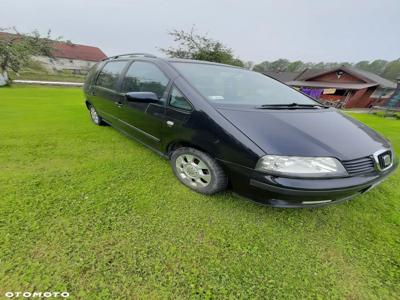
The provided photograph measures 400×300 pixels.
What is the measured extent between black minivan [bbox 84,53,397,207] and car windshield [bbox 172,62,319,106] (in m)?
0.02

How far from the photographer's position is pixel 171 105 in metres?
2.45

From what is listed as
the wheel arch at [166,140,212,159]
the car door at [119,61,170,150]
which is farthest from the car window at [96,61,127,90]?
the wheel arch at [166,140,212,159]

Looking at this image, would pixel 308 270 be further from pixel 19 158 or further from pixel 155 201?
pixel 19 158

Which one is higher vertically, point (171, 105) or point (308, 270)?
point (171, 105)

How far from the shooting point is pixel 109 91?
141 inches

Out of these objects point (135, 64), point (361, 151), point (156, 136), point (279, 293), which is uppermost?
point (135, 64)

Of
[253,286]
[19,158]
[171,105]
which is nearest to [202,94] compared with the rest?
[171,105]

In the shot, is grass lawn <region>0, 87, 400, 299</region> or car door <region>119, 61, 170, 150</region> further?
car door <region>119, 61, 170, 150</region>

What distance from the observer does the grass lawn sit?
1518 millimetres

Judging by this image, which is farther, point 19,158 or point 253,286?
point 19,158

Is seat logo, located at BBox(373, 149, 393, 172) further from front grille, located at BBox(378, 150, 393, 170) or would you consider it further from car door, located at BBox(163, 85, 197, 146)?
car door, located at BBox(163, 85, 197, 146)

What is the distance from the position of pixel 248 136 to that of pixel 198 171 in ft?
2.64

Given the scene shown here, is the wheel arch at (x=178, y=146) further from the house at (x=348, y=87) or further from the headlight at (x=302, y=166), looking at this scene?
the house at (x=348, y=87)

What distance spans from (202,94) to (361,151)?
162cm
